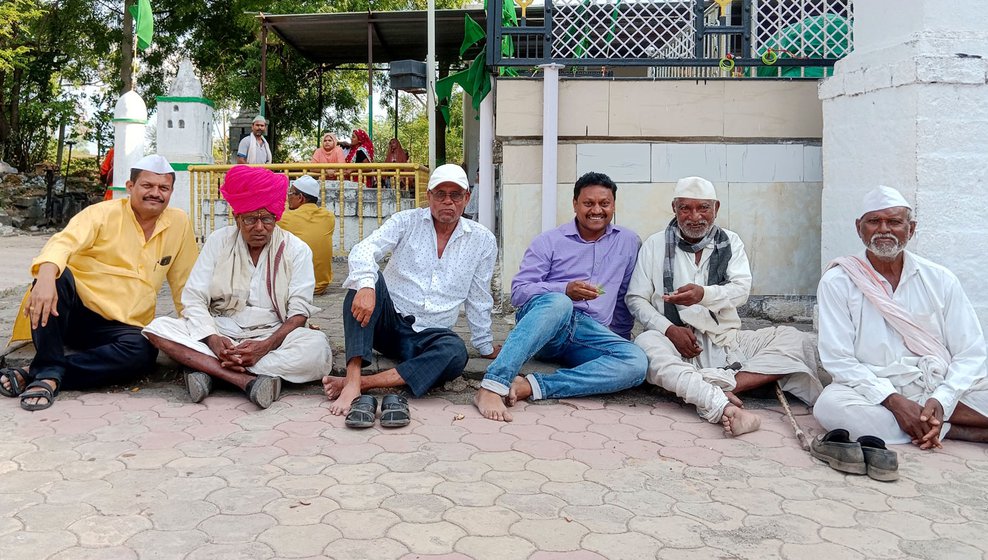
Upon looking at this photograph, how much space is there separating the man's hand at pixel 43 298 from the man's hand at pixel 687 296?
2.87 meters

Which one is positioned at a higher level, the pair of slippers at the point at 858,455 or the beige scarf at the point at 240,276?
the beige scarf at the point at 240,276

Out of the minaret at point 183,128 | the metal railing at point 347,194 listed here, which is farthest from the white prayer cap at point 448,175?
the minaret at point 183,128

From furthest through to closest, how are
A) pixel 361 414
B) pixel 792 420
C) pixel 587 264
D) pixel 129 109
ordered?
pixel 129 109, pixel 587 264, pixel 792 420, pixel 361 414

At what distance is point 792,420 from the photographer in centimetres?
357

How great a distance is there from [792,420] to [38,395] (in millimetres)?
3477

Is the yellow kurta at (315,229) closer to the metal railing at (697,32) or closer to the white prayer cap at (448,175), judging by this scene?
the metal railing at (697,32)

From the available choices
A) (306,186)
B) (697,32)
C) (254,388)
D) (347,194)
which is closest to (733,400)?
(254,388)

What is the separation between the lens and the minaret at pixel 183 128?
11969 mm

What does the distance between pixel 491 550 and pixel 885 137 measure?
359cm

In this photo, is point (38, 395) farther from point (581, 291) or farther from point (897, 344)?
point (897, 344)

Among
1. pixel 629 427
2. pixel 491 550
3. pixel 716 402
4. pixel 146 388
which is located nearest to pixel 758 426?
pixel 716 402

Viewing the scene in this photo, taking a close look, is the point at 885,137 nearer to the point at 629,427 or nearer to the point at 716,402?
the point at 716,402

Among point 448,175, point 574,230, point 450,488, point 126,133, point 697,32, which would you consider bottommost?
point 450,488

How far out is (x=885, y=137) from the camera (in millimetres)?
4555
